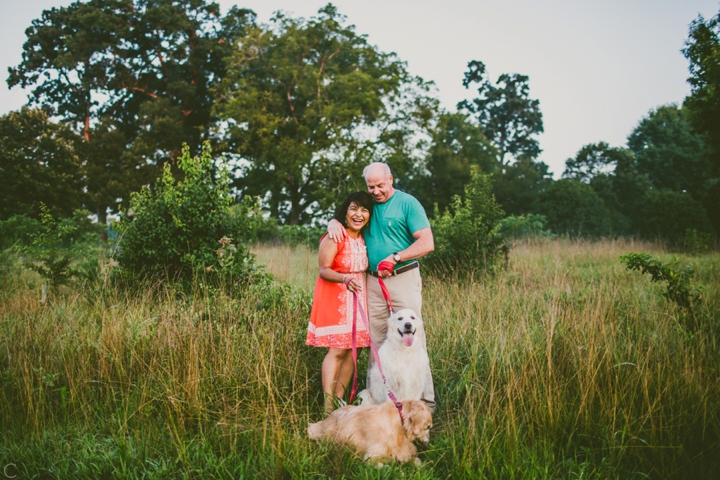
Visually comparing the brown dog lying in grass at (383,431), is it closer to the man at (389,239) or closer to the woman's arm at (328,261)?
the man at (389,239)

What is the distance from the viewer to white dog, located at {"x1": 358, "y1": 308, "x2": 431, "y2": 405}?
10.9ft

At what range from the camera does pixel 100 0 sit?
25469 mm

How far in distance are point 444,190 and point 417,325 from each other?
85.6 ft

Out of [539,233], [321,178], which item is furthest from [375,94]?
[539,233]

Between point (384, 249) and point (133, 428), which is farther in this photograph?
point (384, 249)

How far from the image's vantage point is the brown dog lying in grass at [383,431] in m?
2.81

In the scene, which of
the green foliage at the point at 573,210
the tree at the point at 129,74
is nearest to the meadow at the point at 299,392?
the green foliage at the point at 573,210

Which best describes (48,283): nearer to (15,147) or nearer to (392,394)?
(392,394)

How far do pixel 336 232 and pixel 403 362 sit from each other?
111 centimetres

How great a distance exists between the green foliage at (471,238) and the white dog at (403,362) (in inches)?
176

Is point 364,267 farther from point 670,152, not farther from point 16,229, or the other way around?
point 670,152

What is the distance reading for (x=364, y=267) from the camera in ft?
12.4

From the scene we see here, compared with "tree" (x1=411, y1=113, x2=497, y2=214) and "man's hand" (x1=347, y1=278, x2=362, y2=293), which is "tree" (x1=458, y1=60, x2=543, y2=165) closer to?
"tree" (x1=411, y1=113, x2=497, y2=214)

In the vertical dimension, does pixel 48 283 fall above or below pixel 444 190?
below
